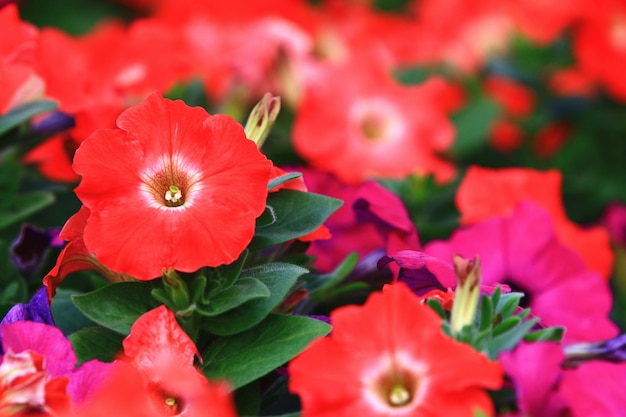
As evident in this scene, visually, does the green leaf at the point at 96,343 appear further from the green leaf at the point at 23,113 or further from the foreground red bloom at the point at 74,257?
the green leaf at the point at 23,113

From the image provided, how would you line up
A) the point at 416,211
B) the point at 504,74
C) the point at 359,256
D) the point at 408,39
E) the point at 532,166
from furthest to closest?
the point at 408,39
the point at 504,74
the point at 532,166
the point at 416,211
the point at 359,256

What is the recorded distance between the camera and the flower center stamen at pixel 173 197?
0.73m

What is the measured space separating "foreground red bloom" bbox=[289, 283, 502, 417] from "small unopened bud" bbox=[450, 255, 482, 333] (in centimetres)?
3

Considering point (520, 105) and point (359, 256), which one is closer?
point (359, 256)

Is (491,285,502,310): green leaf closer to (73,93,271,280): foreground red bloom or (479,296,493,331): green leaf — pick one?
(479,296,493,331): green leaf

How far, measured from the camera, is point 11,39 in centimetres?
100

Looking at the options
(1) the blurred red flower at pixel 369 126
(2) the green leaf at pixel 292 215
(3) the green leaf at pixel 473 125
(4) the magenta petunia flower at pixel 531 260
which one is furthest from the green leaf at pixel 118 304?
(3) the green leaf at pixel 473 125

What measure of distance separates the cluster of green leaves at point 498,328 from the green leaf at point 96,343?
0.28 m

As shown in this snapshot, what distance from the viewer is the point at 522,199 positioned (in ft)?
3.66

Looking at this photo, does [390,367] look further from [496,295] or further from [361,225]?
[361,225]

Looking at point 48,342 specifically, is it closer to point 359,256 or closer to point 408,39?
point 359,256

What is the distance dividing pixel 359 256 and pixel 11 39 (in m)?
0.48

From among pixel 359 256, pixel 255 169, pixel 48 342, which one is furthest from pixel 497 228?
pixel 48 342

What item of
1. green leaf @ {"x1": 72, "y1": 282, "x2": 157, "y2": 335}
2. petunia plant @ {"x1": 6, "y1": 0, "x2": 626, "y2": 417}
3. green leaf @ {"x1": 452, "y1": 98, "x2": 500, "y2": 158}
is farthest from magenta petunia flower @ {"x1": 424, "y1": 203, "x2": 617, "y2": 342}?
green leaf @ {"x1": 452, "y1": 98, "x2": 500, "y2": 158}
